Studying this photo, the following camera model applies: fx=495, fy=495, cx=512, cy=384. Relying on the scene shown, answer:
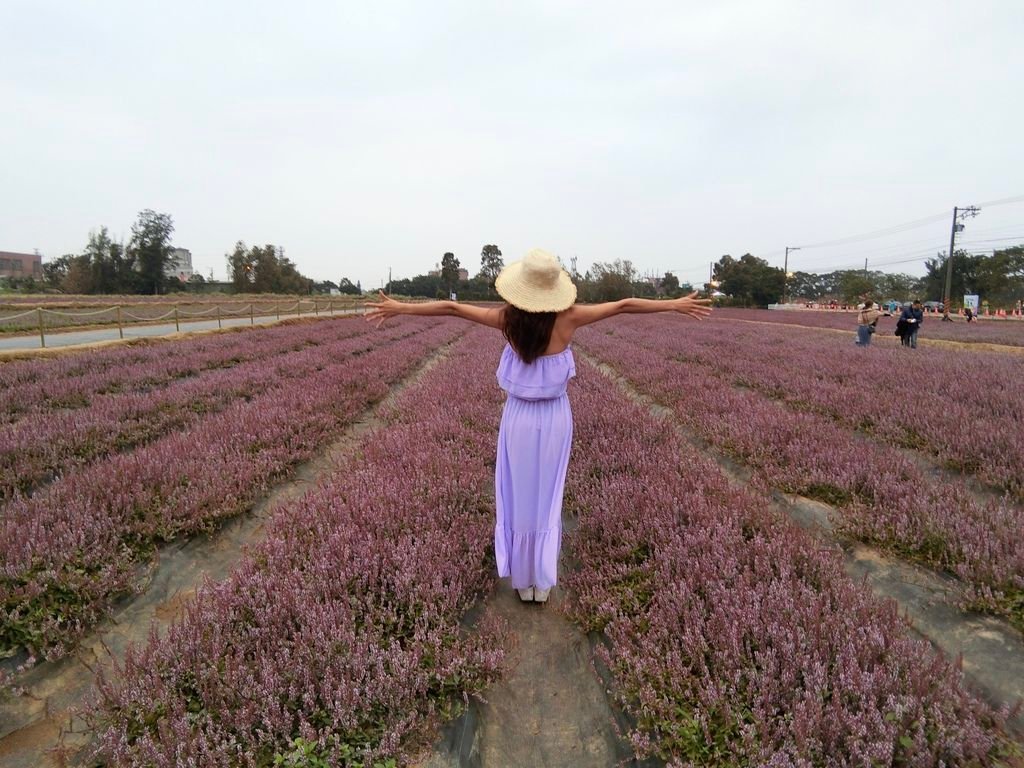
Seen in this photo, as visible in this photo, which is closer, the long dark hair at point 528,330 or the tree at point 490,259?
the long dark hair at point 528,330

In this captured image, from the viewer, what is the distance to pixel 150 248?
71062mm

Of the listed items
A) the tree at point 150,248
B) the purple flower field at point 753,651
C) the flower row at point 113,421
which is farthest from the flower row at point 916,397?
the tree at point 150,248

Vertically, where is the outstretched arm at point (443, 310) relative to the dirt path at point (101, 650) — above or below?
above

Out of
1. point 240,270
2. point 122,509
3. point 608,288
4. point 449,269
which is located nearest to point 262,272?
point 240,270

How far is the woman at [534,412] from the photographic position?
8.60ft

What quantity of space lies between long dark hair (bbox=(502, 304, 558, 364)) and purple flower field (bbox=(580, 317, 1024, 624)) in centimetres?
239

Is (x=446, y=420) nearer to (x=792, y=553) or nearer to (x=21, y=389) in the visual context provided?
(x=792, y=553)

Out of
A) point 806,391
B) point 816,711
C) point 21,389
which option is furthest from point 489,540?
point 21,389

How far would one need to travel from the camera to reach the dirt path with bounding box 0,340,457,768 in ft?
6.11

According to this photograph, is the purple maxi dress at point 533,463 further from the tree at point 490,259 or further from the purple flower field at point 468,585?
the tree at point 490,259

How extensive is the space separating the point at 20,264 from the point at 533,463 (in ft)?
622

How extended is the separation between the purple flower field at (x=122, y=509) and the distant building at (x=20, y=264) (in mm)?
161232

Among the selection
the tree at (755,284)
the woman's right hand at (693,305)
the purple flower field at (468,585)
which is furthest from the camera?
the tree at (755,284)

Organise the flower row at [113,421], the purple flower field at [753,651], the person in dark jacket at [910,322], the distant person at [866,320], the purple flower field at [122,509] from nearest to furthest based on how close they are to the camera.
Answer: the purple flower field at [753,651] < the purple flower field at [122,509] < the flower row at [113,421] < the distant person at [866,320] < the person in dark jacket at [910,322]
